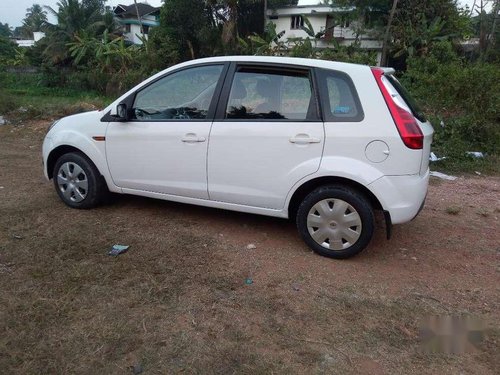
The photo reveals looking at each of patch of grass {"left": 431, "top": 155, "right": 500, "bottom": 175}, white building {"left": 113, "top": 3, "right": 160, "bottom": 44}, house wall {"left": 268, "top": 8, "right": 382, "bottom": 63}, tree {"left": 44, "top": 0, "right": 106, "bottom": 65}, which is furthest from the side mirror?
white building {"left": 113, "top": 3, "right": 160, "bottom": 44}

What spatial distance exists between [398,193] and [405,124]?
559mm

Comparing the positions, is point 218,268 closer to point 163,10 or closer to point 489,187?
point 489,187

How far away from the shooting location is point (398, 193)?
356 centimetres

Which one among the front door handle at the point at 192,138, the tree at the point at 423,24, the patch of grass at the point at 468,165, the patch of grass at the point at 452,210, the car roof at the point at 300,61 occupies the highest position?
the tree at the point at 423,24

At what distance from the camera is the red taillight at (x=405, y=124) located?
11.4 ft

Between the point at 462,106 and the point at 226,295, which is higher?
the point at 462,106

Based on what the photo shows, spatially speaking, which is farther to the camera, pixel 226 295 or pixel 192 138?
pixel 192 138

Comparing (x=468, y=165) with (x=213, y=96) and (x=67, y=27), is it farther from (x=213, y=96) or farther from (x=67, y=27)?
(x=67, y=27)

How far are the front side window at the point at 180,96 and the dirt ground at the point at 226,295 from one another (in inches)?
44.4

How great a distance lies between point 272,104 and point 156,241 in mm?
1662

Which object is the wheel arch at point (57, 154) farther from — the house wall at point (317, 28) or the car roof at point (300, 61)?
the house wall at point (317, 28)

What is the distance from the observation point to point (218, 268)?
3617 mm

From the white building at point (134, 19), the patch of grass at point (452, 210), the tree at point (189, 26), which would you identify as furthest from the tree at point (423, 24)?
the white building at point (134, 19)

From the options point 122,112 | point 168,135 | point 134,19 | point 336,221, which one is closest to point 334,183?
point 336,221
